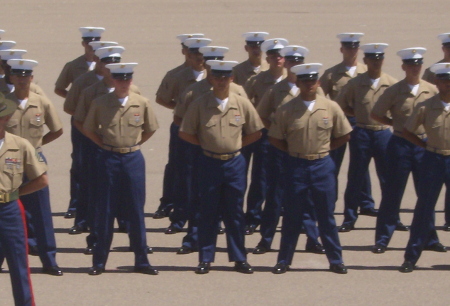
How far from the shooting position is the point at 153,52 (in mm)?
23031

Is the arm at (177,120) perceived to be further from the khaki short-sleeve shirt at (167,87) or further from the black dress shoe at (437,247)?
the black dress shoe at (437,247)

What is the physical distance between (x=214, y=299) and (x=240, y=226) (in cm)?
107

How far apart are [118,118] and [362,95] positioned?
2.94 meters

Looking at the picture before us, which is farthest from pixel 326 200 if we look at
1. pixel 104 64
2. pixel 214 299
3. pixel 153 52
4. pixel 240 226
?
pixel 153 52

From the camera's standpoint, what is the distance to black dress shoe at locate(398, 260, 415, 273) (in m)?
10.8

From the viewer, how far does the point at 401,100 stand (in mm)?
11547

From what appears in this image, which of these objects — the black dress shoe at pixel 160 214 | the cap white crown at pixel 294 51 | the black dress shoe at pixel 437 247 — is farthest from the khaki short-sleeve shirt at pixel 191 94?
the black dress shoe at pixel 437 247

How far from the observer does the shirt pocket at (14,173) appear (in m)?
9.02

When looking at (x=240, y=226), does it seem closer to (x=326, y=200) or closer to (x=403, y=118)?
(x=326, y=200)

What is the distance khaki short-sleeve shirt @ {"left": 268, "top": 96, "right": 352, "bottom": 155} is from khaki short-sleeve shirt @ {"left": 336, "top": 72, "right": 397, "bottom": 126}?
146cm

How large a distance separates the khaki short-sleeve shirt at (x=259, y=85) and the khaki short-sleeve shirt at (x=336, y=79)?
66cm

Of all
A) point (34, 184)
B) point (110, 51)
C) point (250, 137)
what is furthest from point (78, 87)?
point (34, 184)

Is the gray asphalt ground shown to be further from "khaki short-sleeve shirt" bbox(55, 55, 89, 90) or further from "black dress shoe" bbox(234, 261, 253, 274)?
"khaki short-sleeve shirt" bbox(55, 55, 89, 90)

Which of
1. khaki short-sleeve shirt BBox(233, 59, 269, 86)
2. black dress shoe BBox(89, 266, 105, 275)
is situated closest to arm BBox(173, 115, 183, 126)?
khaki short-sleeve shirt BBox(233, 59, 269, 86)
